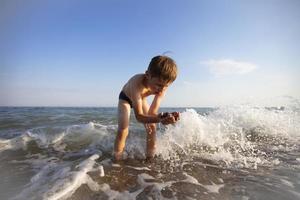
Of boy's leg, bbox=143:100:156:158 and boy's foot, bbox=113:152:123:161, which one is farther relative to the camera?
boy's leg, bbox=143:100:156:158

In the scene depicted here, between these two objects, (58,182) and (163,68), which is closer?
(58,182)

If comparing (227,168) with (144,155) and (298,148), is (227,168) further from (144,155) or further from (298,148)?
(298,148)

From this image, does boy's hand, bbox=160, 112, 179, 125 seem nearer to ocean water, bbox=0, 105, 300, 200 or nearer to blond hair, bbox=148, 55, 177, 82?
blond hair, bbox=148, 55, 177, 82

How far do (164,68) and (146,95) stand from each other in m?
0.91

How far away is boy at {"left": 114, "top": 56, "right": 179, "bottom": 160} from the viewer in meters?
3.03

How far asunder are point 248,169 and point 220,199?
111 cm

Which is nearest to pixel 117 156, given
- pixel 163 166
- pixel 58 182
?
pixel 163 166

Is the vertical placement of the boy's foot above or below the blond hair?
below

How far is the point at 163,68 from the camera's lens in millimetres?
3002

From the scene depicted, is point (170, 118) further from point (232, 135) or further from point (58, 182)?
point (232, 135)

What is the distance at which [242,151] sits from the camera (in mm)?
4441

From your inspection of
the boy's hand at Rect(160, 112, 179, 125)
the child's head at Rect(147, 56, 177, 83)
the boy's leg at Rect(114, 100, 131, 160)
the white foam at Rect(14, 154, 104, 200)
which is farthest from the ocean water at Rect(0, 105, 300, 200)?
the child's head at Rect(147, 56, 177, 83)

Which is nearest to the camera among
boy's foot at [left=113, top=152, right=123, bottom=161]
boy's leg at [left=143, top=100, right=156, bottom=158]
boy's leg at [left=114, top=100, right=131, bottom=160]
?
boy's leg at [left=114, top=100, right=131, bottom=160]

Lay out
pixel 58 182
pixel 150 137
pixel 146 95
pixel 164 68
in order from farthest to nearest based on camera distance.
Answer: pixel 150 137 < pixel 146 95 < pixel 164 68 < pixel 58 182
